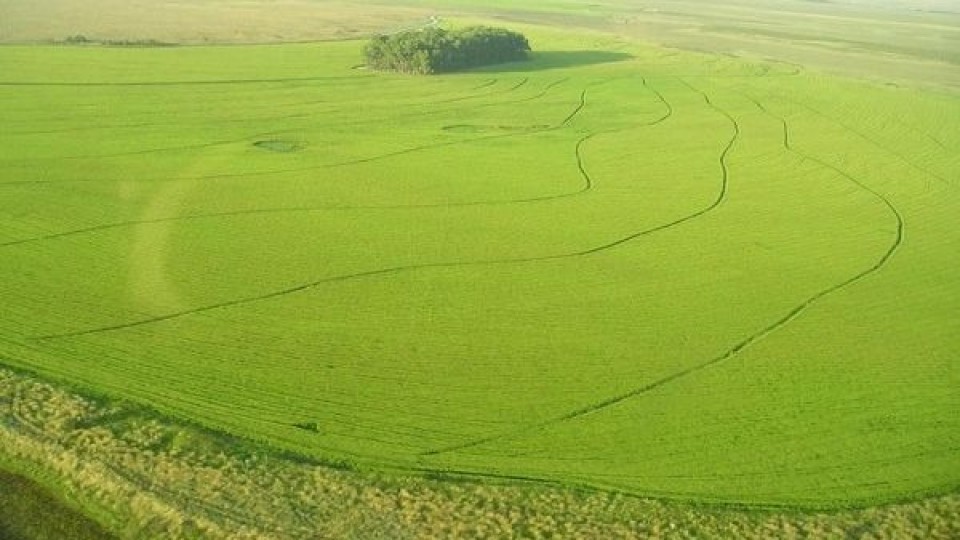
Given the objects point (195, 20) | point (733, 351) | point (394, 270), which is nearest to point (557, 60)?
point (195, 20)

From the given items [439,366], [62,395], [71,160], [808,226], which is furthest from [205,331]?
[808,226]

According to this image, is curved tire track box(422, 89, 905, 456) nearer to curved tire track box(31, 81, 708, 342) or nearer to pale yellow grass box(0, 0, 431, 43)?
curved tire track box(31, 81, 708, 342)

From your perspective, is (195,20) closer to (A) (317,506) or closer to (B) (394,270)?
(B) (394,270)

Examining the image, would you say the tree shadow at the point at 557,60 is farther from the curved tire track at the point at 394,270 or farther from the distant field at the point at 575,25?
the curved tire track at the point at 394,270

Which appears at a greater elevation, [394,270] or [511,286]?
[394,270]

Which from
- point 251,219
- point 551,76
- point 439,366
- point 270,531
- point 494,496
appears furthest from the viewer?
point 551,76

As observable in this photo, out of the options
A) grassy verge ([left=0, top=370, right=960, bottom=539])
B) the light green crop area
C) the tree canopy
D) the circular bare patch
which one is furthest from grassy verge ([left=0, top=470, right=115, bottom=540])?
the tree canopy

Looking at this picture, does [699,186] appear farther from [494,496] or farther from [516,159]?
[494,496]
